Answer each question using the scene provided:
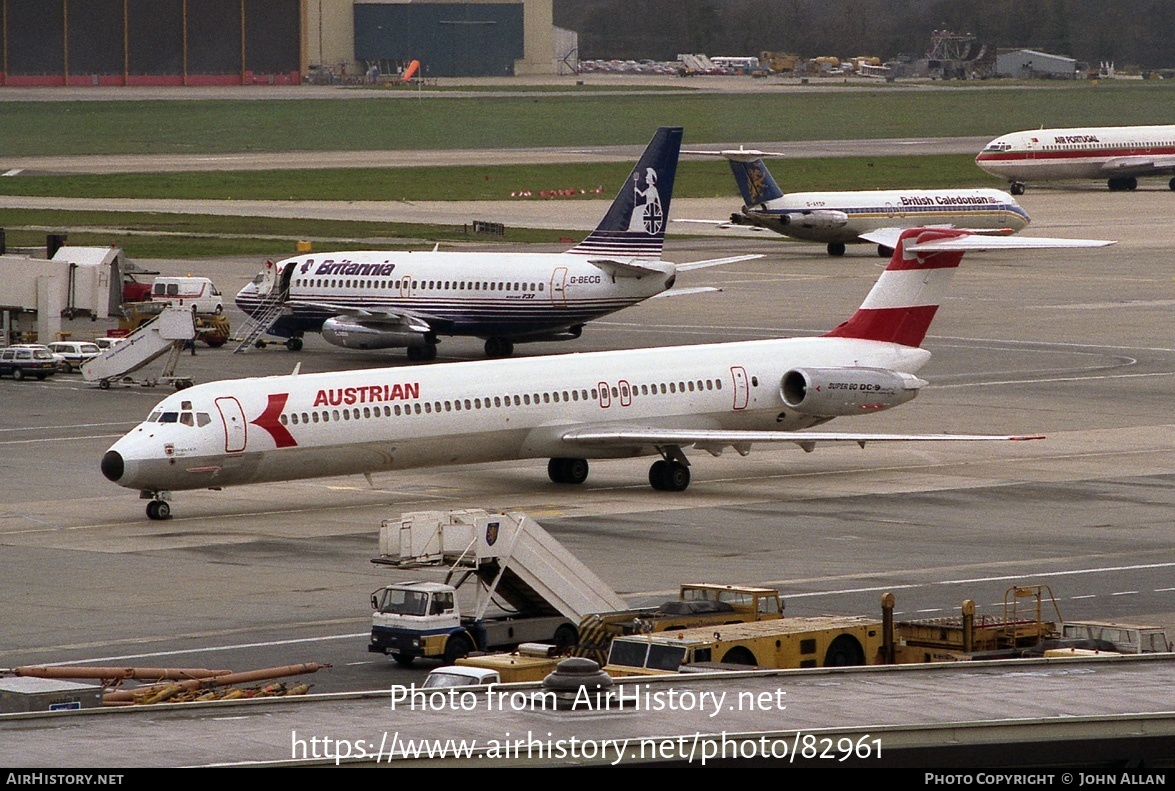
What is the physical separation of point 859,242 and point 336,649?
73032 millimetres

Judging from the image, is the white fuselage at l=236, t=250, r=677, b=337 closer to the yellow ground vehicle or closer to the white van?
the white van

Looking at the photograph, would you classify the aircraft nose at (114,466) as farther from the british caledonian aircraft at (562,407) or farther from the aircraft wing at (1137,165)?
the aircraft wing at (1137,165)

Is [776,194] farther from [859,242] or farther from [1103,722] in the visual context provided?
[1103,722]

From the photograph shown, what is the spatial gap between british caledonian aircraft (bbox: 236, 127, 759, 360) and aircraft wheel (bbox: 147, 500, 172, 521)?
23.4 m

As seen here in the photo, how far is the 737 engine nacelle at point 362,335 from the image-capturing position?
65.8m

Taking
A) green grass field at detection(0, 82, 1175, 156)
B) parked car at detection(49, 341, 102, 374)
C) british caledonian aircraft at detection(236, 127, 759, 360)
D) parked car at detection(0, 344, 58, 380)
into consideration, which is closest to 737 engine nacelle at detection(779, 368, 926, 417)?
british caledonian aircraft at detection(236, 127, 759, 360)

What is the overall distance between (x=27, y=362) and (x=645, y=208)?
66.7ft

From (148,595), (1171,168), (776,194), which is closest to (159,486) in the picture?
(148,595)

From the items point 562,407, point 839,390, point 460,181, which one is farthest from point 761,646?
point 460,181

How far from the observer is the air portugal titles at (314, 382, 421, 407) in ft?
140

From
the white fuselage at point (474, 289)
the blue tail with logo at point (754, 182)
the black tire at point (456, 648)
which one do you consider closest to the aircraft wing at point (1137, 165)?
the blue tail with logo at point (754, 182)

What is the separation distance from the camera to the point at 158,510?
4266 cm

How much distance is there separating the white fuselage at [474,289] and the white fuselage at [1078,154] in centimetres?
7057

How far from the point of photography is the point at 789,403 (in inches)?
1902
